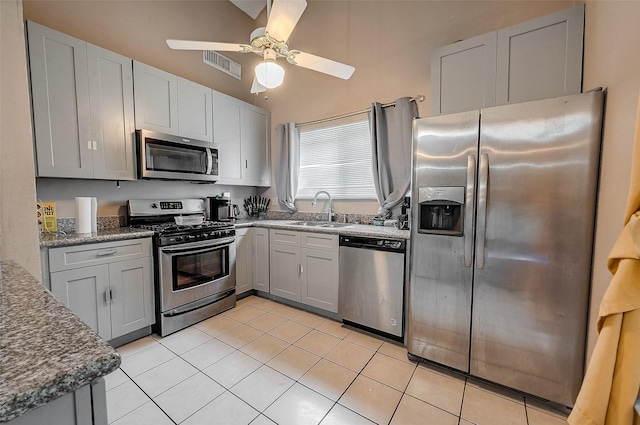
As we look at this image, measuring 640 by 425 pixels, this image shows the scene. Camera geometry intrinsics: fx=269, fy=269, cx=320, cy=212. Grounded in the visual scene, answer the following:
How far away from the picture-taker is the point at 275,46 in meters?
1.83

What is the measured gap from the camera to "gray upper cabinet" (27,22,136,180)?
2047 mm

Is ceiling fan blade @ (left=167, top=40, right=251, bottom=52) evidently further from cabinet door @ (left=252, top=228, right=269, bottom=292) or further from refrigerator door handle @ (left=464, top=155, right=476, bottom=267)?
cabinet door @ (left=252, top=228, right=269, bottom=292)

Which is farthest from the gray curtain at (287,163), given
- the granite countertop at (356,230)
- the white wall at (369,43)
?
the granite countertop at (356,230)

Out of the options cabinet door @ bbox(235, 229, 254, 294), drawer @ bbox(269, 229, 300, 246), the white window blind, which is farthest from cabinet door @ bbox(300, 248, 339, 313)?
the white window blind

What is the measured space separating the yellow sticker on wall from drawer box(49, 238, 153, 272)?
0.56 metres

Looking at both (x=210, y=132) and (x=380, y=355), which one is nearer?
(x=380, y=355)

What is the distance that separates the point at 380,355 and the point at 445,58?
2488mm

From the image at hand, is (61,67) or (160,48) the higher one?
(160,48)

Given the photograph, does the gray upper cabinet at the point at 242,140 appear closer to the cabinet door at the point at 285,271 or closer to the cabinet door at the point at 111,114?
the cabinet door at the point at 111,114

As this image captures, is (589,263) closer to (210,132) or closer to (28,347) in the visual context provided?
(28,347)

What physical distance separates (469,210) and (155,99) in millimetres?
A: 3036

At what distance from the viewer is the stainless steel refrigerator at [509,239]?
156 centimetres

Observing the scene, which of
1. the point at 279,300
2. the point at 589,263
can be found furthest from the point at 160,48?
the point at 589,263

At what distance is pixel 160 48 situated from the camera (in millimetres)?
3100
